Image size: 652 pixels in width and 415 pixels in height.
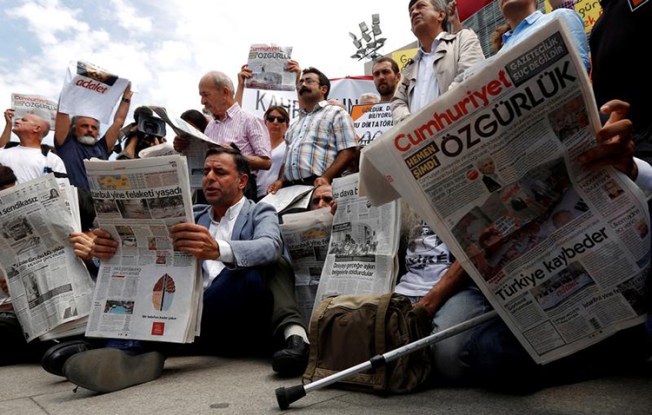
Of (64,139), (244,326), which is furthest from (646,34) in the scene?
(64,139)

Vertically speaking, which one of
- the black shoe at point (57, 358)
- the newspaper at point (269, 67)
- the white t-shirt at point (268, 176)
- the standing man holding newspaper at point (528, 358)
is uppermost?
the newspaper at point (269, 67)

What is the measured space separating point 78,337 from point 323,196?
1275 mm

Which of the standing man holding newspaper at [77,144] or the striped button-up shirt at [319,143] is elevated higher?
the standing man holding newspaper at [77,144]

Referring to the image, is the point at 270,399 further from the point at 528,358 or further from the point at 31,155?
the point at 31,155

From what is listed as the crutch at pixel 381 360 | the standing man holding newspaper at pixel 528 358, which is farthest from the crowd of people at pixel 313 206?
the crutch at pixel 381 360

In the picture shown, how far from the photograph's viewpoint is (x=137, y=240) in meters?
2.04

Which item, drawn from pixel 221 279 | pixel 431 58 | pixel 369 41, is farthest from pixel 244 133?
pixel 369 41

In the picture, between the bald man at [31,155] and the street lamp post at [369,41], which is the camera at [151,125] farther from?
the street lamp post at [369,41]

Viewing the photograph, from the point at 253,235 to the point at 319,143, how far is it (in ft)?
3.69

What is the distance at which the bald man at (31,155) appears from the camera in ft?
11.5

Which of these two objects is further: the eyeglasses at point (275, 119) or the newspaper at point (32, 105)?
the newspaper at point (32, 105)

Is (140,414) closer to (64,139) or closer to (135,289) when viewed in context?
(135,289)

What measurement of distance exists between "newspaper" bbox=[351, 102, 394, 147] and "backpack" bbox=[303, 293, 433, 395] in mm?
2658

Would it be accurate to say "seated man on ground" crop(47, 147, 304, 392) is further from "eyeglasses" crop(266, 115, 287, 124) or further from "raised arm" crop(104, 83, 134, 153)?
"eyeglasses" crop(266, 115, 287, 124)
